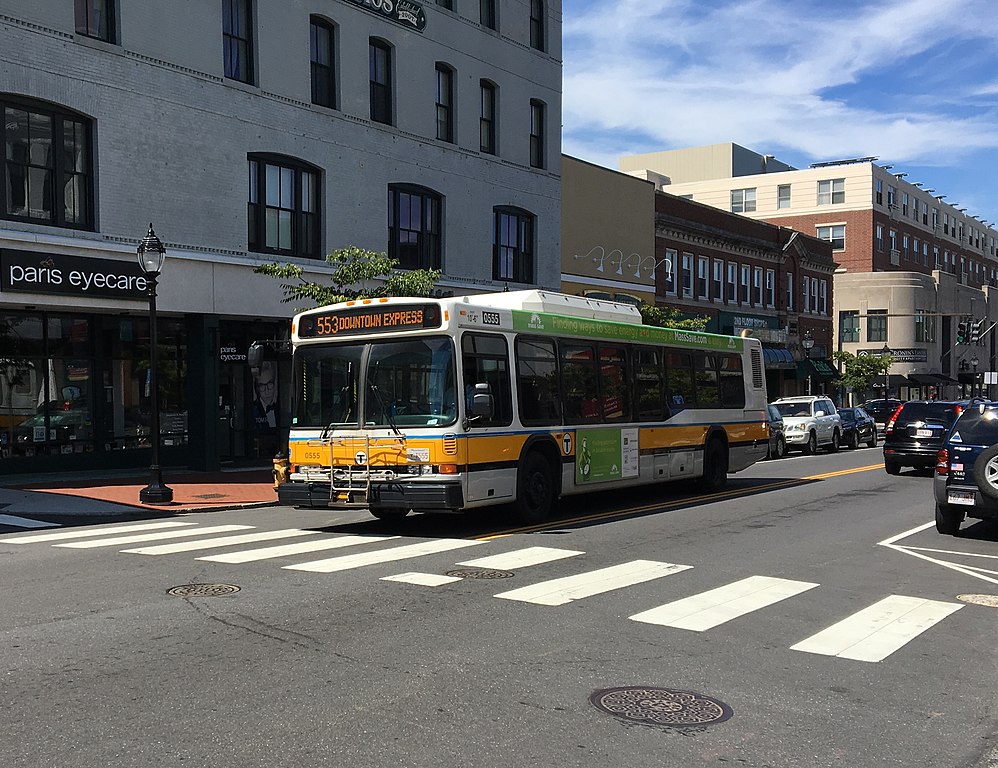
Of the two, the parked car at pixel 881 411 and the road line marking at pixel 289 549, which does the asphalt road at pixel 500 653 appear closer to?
the road line marking at pixel 289 549

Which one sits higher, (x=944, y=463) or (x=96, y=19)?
(x=96, y=19)

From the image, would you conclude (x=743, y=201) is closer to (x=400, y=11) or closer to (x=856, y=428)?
(x=856, y=428)

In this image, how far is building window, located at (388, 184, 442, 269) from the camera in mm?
26625

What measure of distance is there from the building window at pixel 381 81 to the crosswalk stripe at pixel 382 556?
16944 mm

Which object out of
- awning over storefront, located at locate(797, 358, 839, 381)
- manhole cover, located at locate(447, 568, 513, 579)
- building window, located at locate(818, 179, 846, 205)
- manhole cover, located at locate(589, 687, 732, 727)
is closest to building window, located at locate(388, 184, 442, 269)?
manhole cover, located at locate(447, 568, 513, 579)

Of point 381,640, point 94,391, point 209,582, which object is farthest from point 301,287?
point 381,640

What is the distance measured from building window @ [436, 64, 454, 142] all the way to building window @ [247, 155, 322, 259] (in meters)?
5.08

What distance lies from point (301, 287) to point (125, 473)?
5.39 meters

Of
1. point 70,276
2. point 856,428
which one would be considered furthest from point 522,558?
point 856,428

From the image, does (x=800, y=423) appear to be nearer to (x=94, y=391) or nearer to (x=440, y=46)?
(x=440, y=46)

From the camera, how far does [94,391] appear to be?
2100cm

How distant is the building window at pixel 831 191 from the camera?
77.0 m

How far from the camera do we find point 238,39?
22750 millimetres

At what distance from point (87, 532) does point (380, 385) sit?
4.49m
